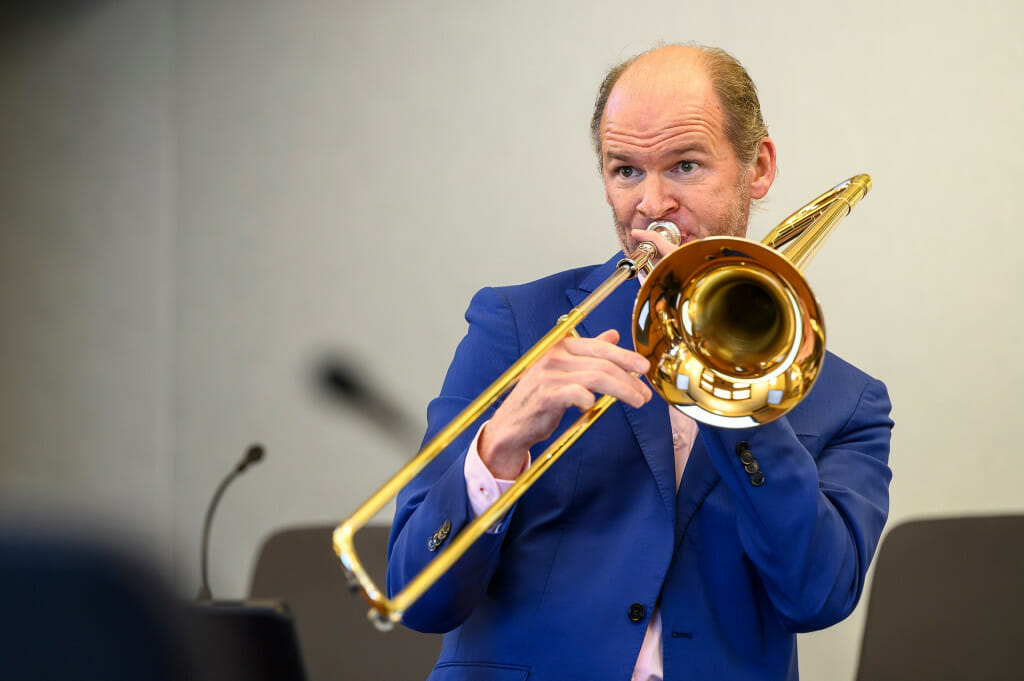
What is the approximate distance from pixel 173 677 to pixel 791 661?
1.40 meters

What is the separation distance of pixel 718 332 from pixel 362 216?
2.32 metres

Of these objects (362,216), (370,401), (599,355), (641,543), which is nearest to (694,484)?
(641,543)

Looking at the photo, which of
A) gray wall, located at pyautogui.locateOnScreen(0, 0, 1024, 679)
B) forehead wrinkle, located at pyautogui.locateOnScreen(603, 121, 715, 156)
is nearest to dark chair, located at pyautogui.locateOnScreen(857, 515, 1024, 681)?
gray wall, located at pyautogui.locateOnScreen(0, 0, 1024, 679)

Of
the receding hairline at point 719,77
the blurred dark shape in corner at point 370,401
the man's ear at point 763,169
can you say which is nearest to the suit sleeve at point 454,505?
the receding hairline at point 719,77

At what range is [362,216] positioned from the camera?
3846 mm

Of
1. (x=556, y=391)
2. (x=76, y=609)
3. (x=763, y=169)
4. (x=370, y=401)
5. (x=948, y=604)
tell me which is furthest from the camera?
(x=370, y=401)

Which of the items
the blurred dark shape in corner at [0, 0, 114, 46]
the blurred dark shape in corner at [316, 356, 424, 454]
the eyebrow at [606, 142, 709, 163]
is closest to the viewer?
the eyebrow at [606, 142, 709, 163]

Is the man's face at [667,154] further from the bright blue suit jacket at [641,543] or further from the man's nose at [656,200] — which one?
the bright blue suit jacket at [641,543]

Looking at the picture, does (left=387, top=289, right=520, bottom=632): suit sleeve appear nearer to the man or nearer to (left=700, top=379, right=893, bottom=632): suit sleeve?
the man

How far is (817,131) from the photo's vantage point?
123 inches

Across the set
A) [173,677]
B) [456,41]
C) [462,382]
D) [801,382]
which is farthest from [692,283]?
[456,41]

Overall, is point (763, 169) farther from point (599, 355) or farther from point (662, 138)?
point (599, 355)

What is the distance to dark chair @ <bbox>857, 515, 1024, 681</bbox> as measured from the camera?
101 inches

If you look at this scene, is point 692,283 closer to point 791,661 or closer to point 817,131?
point 791,661
